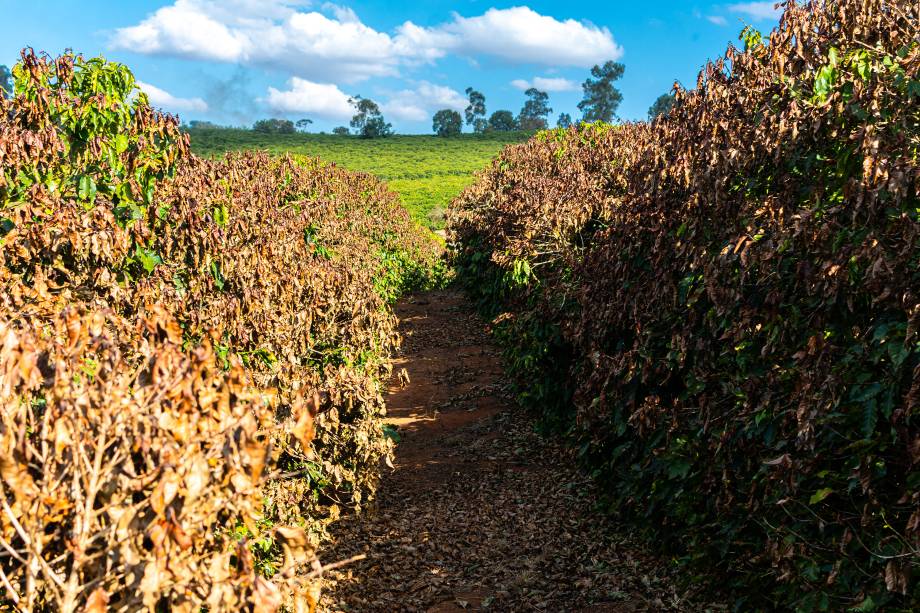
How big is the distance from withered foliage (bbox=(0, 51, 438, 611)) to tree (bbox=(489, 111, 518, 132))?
135 meters

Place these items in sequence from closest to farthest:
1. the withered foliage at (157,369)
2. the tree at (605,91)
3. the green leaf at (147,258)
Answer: the withered foliage at (157,369), the green leaf at (147,258), the tree at (605,91)

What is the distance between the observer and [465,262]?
20.8 metres

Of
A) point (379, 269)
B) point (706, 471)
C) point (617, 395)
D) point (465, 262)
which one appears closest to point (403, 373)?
point (617, 395)

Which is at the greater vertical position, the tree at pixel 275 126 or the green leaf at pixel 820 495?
the tree at pixel 275 126

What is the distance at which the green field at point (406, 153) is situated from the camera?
5756cm

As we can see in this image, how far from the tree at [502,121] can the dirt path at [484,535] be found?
137m

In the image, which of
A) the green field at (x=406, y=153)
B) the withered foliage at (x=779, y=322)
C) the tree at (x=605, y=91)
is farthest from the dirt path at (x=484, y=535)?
the tree at (x=605, y=91)

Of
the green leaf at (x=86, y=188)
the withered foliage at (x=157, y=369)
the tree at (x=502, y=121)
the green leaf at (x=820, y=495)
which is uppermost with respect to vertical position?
the tree at (x=502, y=121)

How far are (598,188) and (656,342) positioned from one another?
Result: 17.4 ft

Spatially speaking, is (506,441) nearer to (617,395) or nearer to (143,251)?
(617,395)

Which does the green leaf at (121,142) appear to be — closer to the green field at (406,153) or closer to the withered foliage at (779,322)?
the withered foliage at (779,322)

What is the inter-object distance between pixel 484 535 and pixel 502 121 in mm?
142060

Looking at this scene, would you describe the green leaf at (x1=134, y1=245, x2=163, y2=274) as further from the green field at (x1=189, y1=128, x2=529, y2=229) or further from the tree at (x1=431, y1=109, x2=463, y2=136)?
the tree at (x1=431, y1=109, x2=463, y2=136)

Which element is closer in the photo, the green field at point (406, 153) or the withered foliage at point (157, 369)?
the withered foliage at point (157, 369)
